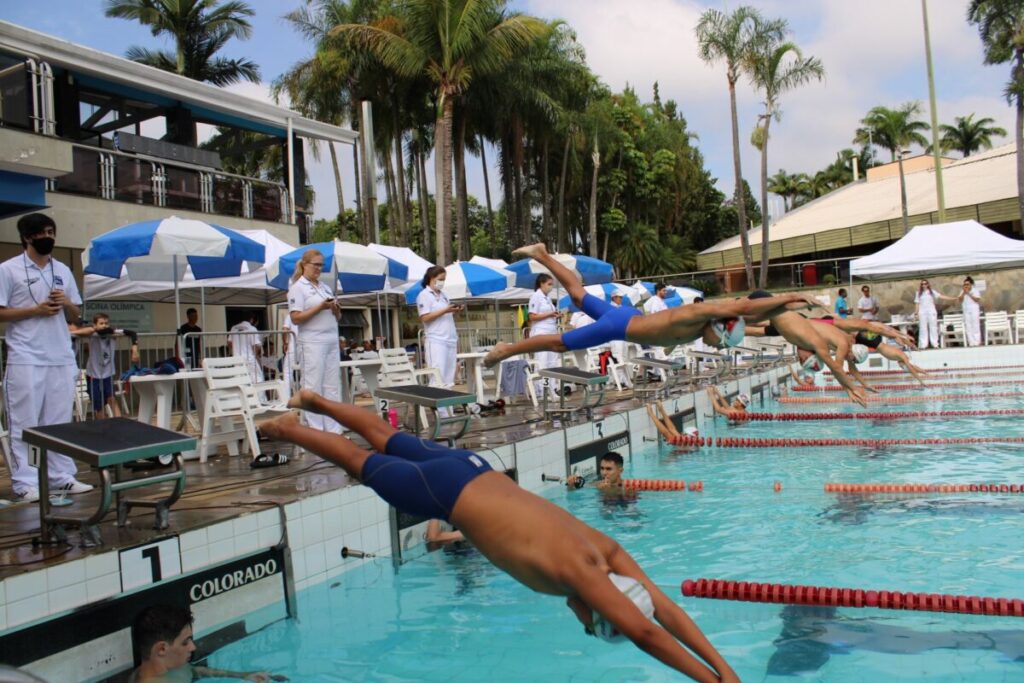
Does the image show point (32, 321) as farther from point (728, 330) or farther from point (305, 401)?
point (728, 330)

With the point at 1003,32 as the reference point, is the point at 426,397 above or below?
below

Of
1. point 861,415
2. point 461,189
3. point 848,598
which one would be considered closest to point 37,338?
point 848,598

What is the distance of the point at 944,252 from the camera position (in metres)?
A: 20.1

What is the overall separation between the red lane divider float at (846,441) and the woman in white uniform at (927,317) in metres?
12.0

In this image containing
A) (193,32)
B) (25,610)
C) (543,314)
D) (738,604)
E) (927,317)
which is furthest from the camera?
(193,32)

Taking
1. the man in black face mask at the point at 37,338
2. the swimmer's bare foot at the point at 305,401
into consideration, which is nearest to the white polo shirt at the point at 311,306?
the man in black face mask at the point at 37,338

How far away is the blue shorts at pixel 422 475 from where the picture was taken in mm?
3443

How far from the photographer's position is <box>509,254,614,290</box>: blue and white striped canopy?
13.7 meters

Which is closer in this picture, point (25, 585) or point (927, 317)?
point (25, 585)

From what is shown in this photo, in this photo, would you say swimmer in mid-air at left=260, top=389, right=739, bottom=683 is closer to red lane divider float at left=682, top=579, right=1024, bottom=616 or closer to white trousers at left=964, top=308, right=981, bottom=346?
red lane divider float at left=682, top=579, right=1024, bottom=616

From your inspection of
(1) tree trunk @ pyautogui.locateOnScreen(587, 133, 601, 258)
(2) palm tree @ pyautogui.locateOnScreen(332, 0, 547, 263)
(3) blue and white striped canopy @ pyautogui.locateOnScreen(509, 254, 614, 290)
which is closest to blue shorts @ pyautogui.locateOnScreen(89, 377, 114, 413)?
(3) blue and white striped canopy @ pyautogui.locateOnScreen(509, 254, 614, 290)

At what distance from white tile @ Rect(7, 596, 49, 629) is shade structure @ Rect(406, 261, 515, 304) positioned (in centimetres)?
961

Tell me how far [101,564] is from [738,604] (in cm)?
383

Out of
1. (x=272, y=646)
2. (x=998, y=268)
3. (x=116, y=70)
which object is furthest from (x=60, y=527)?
(x=998, y=268)
